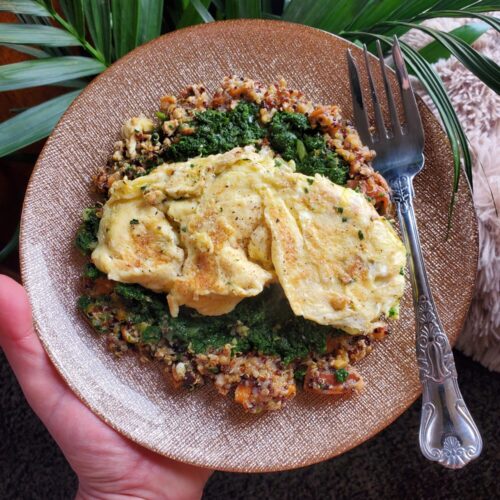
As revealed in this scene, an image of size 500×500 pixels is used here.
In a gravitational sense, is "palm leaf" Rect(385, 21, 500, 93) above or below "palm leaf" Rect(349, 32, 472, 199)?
above

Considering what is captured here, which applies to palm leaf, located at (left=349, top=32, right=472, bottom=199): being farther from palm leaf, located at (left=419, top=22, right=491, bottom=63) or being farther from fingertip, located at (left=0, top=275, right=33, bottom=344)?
fingertip, located at (left=0, top=275, right=33, bottom=344)

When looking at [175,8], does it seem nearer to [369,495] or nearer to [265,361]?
[265,361]

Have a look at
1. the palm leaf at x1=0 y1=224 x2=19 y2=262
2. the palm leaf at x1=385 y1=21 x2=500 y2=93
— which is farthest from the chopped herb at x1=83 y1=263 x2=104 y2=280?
the palm leaf at x1=385 y1=21 x2=500 y2=93

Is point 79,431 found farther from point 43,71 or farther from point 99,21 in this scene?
point 99,21

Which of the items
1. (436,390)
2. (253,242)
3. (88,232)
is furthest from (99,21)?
(436,390)

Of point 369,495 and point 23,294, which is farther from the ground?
point 23,294

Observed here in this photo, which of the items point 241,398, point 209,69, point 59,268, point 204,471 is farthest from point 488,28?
point 204,471

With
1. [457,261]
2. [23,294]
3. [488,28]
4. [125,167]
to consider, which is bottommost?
[23,294]
